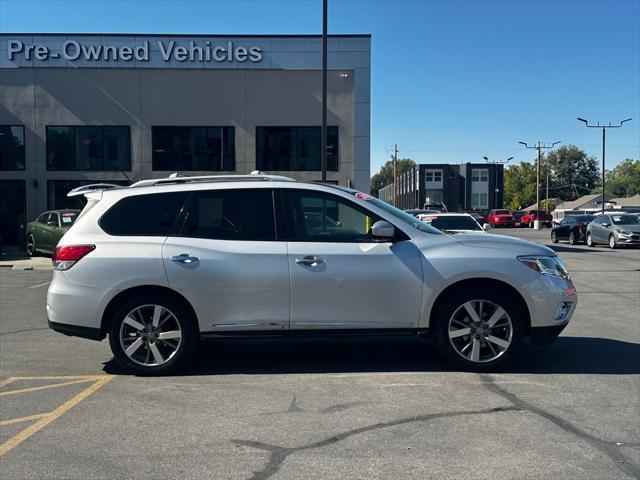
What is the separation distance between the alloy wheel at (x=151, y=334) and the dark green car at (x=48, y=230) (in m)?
13.2

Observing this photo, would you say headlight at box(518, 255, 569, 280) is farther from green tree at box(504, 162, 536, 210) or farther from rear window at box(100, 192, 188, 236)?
green tree at box(504, 162, 536, 210)

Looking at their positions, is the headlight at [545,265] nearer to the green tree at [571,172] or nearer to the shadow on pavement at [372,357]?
the shadow on pavement at [372,357]

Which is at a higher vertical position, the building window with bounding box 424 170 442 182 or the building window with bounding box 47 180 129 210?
the building window with bounding box 424 170 442 182

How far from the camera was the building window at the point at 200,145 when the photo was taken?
24.9m

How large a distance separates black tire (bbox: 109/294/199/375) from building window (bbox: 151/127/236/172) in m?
19.5

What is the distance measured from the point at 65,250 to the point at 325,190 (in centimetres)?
261

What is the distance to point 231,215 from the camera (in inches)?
235

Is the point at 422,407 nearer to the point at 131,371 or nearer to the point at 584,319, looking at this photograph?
the point at 131,371

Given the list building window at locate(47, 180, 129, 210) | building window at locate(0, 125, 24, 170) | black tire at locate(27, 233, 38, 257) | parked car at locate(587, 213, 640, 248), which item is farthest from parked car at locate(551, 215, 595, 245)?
building window at locate(0, 125, 24, 170)

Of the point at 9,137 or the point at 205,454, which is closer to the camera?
the point at 205,454

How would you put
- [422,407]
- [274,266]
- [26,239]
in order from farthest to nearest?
[26,239]
[274,266]
[422,407]

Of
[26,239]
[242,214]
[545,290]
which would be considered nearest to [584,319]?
[545,290]

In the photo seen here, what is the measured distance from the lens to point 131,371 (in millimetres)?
5922

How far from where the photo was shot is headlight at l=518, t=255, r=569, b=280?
5855 mm
